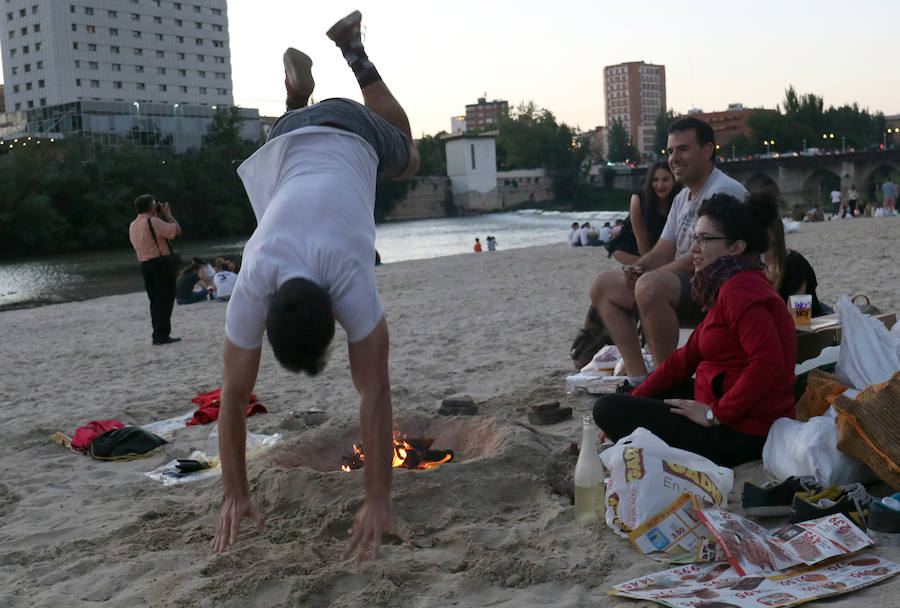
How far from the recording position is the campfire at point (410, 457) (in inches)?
156

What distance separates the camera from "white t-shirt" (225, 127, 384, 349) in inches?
107

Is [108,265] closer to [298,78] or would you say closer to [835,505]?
Answer: [298,78]

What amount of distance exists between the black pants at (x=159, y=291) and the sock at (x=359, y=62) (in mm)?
5991

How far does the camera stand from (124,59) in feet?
294

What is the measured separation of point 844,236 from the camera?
16.5 metres

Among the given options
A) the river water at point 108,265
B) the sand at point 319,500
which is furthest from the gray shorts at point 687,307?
the river water at point 108,265

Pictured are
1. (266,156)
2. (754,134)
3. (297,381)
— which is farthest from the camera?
(754,134)

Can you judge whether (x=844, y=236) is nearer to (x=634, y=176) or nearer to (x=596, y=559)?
(x=596, y=559)

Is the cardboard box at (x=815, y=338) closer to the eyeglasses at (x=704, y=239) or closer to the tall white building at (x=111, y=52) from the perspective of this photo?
the eyeglasses at (x=704, y=239)

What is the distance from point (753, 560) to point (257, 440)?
3.08 m

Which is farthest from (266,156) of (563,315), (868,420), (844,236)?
(844,236)

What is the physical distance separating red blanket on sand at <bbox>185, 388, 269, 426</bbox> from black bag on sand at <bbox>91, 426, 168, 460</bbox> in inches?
17.3

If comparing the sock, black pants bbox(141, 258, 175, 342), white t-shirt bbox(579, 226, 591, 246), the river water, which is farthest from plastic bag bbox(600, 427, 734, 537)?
the river water

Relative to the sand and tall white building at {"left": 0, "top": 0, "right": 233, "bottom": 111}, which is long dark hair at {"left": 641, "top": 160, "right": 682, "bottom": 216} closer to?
the sand
